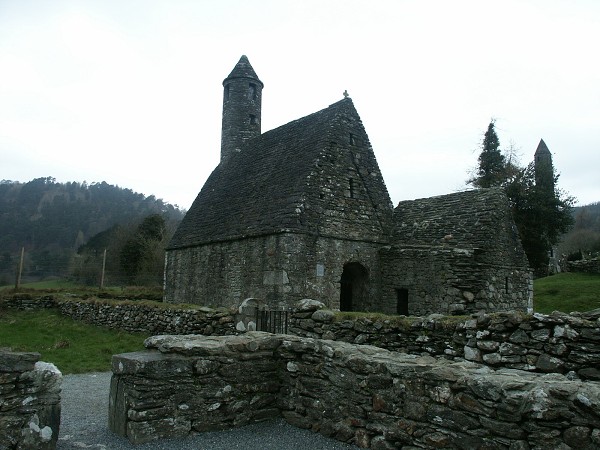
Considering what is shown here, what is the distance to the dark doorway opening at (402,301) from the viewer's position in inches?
658

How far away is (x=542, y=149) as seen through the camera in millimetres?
50406

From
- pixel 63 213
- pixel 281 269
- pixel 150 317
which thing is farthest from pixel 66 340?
pixel 63 213

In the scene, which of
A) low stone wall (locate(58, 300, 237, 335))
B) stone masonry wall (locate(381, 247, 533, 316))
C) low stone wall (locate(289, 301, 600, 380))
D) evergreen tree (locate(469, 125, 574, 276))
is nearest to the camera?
low stone wall (locate(289, 301, 600, 380))

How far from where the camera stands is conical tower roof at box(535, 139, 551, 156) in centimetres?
4957

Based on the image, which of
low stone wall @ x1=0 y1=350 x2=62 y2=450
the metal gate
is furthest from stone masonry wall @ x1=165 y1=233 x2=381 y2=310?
low stone wall @ x1=0 y1=350 x2=62 y2=450

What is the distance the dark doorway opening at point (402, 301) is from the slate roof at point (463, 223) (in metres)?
1.73

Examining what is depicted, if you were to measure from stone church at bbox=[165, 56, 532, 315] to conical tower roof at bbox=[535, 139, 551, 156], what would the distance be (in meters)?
37.0

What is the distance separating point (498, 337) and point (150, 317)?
11663 millimetres

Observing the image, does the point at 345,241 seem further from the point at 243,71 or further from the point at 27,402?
the point at 243,71

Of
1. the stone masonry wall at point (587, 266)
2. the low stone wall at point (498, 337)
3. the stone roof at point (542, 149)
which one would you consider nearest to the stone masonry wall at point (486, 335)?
the low stone wall at point (498, 337)

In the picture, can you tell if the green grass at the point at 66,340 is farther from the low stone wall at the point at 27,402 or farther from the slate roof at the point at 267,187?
the low stone wall at the point at 27,402

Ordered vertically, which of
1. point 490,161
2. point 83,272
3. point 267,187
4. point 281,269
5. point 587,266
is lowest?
point 83,272

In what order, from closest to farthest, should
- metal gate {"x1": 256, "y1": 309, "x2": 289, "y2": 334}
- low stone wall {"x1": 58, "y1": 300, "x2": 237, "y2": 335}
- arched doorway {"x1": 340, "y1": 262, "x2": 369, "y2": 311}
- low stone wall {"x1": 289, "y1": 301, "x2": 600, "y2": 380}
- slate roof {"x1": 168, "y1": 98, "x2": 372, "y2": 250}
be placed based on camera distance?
low stone wall {"x1": 289, "y1": 301, "x2": 600, "y2": 380}
metal gate {"x1": 256, "y1": 309, "x2": 289, "y2": 334}
low stone wall {"x1": 58, "y1": 300, "x2": 237, "y2": 335}
slate roof {"x1": 168, "y1": 98, "x2": 372, "y2": 250}
arched doorway {"x1": 340, "y1": 262, "x2": 369, "y2": 311}

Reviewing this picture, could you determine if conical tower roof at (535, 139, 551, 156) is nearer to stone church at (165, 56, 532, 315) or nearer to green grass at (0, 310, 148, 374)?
stone church at (165, 56, 532, 315)
